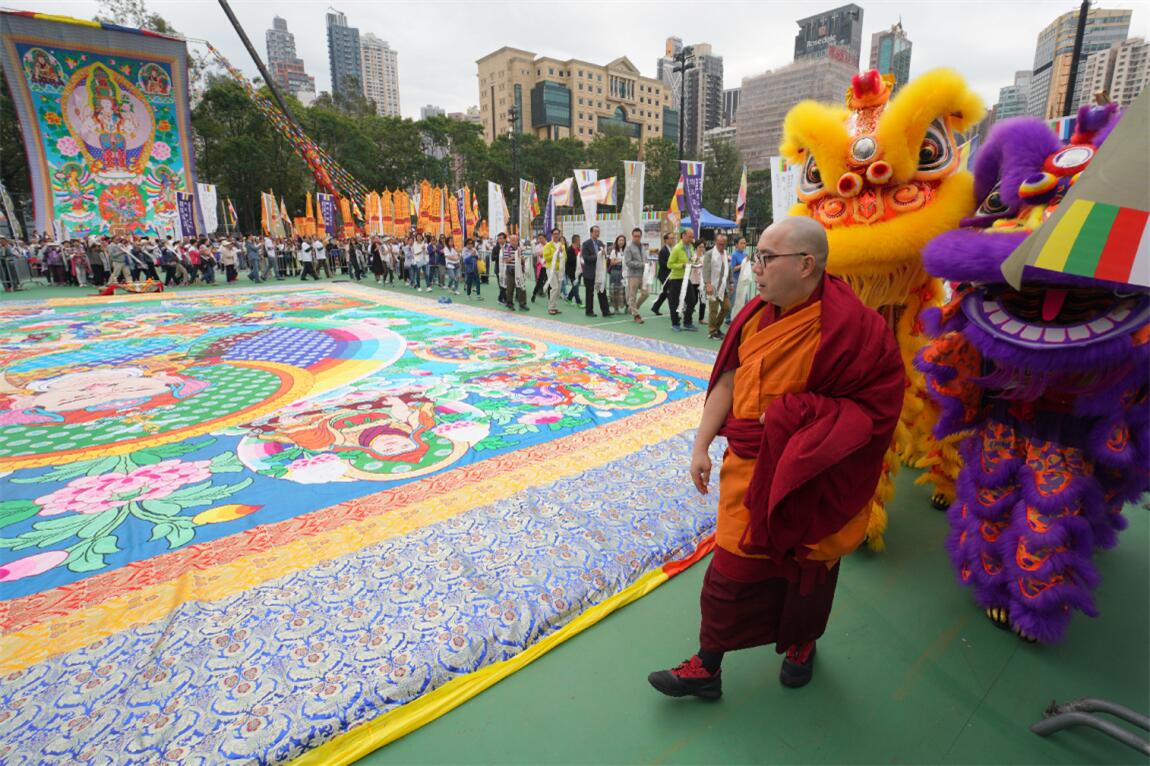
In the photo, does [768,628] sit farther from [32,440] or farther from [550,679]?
[32,440]

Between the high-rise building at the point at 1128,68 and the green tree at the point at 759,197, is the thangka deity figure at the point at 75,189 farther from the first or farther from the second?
the green tree at the point at 759,197

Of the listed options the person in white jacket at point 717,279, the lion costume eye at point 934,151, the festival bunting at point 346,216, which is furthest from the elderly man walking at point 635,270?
the festival bunting at point 346,216

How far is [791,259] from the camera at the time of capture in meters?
1.41

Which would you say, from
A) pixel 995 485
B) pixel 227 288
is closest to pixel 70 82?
pixel 227 288

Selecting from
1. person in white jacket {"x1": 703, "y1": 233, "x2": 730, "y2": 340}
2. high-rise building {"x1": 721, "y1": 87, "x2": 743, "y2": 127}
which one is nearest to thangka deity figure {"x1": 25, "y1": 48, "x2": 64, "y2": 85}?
person in white jacket {"x1": 703, "y1": 233, "x2": 730, "y2": 340}

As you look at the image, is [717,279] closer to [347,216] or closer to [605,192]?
[605,192]

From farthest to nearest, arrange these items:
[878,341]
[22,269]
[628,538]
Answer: [22,269] < [628,538] < [878,341]

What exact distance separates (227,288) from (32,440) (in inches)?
449

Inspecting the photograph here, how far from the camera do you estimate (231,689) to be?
5.69 ft

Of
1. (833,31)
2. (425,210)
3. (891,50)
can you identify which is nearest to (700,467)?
(425,210)

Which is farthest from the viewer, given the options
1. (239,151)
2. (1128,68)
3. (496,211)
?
(239,151)

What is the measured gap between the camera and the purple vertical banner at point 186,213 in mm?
16891

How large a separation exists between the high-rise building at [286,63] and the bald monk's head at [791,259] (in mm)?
104678

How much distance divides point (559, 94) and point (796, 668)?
7905 centimetres
